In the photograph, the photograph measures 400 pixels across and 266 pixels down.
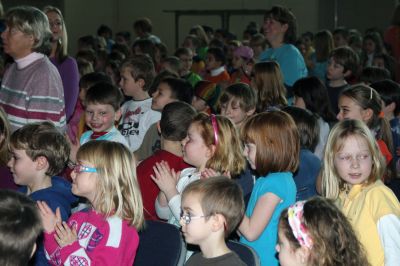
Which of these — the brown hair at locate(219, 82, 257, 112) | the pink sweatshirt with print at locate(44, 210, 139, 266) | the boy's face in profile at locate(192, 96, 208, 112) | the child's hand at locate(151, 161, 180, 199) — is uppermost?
the brown hair at locate(219, 82, 257, 112)

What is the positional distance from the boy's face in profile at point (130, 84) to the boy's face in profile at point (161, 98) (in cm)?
29

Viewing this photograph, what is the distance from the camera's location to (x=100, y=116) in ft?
16.7

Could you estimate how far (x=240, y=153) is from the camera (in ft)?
13.3

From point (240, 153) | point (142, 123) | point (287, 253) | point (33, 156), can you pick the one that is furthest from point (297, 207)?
point (142, 123)

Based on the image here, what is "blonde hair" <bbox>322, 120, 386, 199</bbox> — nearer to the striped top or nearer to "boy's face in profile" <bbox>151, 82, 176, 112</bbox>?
the striped top

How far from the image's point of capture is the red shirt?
14.0 feet

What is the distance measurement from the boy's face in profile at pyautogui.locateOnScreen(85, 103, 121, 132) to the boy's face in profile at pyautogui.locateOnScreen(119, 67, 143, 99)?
2.90ft

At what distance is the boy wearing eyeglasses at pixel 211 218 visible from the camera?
321 centimetres

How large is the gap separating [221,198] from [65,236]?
73cm

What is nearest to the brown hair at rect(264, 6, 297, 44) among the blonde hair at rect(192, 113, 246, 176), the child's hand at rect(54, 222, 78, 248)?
the blonde hair at rect(192, 113, 246, 176)

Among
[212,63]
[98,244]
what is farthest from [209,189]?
[212,63]

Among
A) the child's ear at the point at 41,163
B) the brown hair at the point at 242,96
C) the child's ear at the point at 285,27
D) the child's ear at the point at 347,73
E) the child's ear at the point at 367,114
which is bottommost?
the child's ear at the point at 41,163

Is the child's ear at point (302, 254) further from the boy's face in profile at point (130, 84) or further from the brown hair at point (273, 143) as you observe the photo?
the boy's face in profile at point (130, 84)

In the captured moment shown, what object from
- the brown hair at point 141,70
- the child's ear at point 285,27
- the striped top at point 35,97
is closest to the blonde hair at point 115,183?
the striped top at point 35,97
